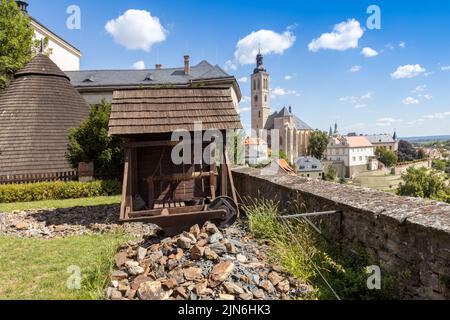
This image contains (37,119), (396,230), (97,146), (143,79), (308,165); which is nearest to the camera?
(396,230)

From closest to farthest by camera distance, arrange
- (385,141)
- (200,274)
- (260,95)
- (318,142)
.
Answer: (200,274)
(260,95)
(318,142)
(385,141)

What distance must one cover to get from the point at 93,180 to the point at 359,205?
13.2 metres

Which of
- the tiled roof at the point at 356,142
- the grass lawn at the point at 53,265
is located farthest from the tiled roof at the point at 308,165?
the grass lawn at the point at 53,265

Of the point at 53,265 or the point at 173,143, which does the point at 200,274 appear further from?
the point at 173,143

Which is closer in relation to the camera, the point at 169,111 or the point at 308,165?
the point at 169,111

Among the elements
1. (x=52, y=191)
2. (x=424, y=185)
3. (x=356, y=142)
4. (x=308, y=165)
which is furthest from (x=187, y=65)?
(x=356, y=142)

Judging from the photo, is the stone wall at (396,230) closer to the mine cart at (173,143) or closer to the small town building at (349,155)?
the mine cart at (173,143)

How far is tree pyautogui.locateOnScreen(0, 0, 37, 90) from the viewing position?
65.7ft

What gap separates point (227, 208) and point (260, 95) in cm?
9191

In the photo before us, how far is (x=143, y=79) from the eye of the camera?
3231 centimetres

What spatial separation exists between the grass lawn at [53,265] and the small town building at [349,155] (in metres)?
97.2

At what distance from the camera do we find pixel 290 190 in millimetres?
5621
